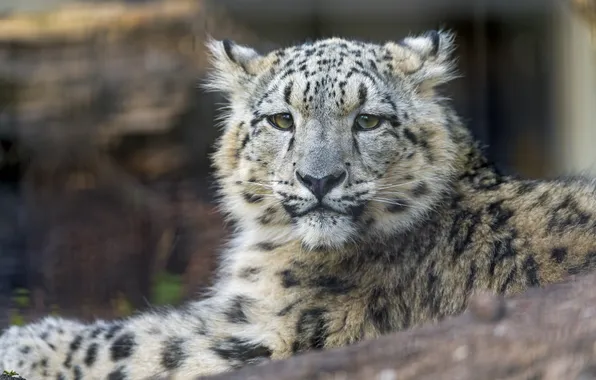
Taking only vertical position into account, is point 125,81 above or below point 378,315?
above

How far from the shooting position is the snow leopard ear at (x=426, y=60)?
13.5 ft

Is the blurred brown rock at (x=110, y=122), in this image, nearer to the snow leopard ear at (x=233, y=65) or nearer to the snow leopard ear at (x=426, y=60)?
the snow leopard ear at (x=233, y=65)

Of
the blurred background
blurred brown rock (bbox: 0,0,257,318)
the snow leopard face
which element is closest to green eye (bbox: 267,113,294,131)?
the snow leopard face

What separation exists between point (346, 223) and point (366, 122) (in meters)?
0.42

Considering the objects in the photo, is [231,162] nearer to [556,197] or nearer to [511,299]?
[556,197]

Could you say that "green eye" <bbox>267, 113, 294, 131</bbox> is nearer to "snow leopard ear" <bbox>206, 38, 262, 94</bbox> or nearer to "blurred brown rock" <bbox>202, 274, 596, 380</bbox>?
"snow leopard ear" <bbox>206, 38, 262, 94</bbox>

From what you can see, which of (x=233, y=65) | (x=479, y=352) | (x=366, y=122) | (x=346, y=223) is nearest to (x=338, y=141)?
(x=366, y=122)

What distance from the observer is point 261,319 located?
146 inches

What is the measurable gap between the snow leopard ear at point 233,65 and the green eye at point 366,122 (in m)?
0.61

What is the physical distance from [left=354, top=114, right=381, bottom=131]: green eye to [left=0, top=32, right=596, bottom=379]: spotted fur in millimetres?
20

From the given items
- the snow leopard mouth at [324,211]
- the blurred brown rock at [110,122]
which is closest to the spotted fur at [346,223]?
the snow leopard mouth at [324,211]

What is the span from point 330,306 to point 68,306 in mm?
2628

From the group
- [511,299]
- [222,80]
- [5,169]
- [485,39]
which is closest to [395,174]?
[222,80]

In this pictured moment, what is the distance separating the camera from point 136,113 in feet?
25.0
